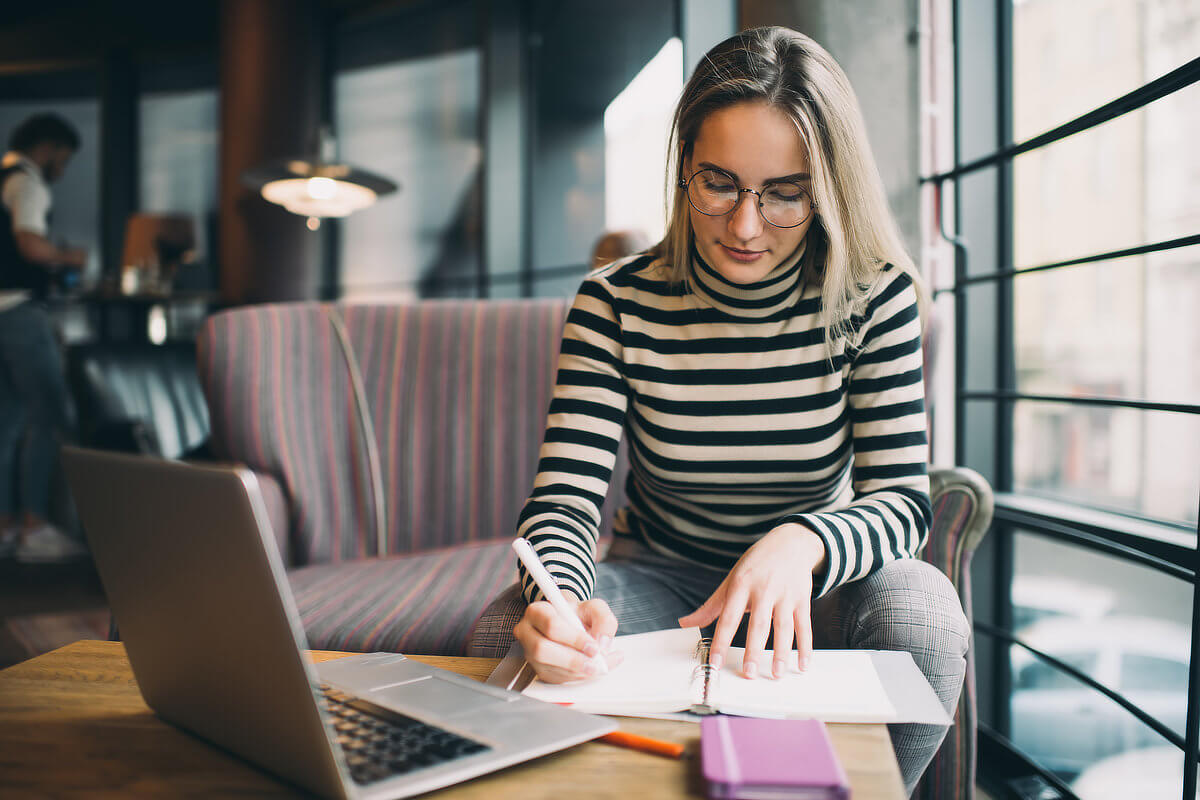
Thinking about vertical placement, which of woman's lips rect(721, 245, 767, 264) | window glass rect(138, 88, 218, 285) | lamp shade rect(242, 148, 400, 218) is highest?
window glass rect(138, 88, 218, 285)

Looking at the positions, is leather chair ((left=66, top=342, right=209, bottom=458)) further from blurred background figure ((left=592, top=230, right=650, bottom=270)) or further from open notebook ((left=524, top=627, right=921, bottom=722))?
open notebook ((left=524, top=627, right=921, bottom=722))

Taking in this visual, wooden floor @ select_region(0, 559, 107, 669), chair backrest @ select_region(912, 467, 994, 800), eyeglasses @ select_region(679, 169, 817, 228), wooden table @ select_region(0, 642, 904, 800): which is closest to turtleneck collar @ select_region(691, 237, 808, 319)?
eyeglasses @ select_region(679, 169, 817, 228)

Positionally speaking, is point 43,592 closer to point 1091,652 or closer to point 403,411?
point 403,411

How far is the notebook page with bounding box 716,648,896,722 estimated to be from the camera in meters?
0.60

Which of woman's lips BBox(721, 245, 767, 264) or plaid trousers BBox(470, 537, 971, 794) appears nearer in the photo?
plaid trousers BBox(470, 537, 971, 794)

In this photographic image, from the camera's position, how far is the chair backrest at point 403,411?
1705 millimetres

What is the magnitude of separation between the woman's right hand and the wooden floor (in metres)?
2.13

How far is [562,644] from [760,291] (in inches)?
22.7

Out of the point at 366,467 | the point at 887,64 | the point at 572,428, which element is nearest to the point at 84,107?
the point at 366,467

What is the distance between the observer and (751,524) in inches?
43.2

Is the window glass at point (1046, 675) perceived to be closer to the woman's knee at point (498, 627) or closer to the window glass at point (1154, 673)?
the window glass at point (1154, 673)

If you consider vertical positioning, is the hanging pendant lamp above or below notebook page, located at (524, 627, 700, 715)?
above

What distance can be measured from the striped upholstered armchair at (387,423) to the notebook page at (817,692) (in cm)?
84

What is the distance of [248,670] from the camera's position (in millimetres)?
501
